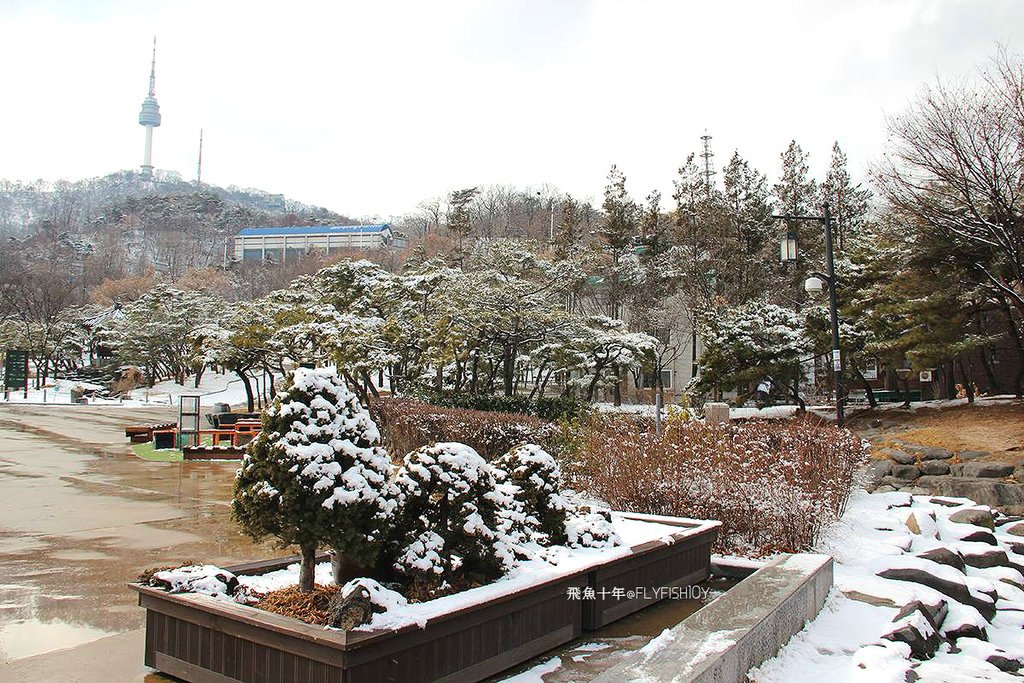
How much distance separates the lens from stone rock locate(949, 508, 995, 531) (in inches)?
329

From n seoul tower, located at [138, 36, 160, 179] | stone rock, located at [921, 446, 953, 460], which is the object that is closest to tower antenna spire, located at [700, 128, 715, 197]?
stone rock, located at [921, 446, 953, 460]

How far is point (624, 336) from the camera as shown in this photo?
21.2 metres

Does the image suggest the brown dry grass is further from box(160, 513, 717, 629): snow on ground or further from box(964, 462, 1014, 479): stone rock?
box(160, 513, 717, 629): snow on ground

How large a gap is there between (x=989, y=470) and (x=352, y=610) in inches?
451

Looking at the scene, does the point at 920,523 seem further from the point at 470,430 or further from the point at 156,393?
the point at 156,393

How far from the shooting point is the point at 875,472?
11.6 metres

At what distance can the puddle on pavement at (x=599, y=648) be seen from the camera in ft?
14.2

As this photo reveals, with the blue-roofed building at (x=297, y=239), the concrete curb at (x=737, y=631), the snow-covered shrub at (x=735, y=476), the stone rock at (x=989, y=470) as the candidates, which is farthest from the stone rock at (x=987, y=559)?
the blue-roofed building at (x=297, y=239)

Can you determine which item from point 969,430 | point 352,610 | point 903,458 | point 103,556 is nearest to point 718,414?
point 903,458

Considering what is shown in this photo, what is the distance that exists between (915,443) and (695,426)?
7346 millimetres

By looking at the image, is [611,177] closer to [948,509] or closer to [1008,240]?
[1008,240]

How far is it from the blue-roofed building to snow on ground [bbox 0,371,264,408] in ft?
101

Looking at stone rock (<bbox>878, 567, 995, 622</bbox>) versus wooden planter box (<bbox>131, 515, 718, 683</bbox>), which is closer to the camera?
wooden planter box (<bbox>131, 515, 718, 683</bbox>)

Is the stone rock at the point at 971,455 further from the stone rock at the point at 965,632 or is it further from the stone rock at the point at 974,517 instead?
the stone rock at the point at 965,632
